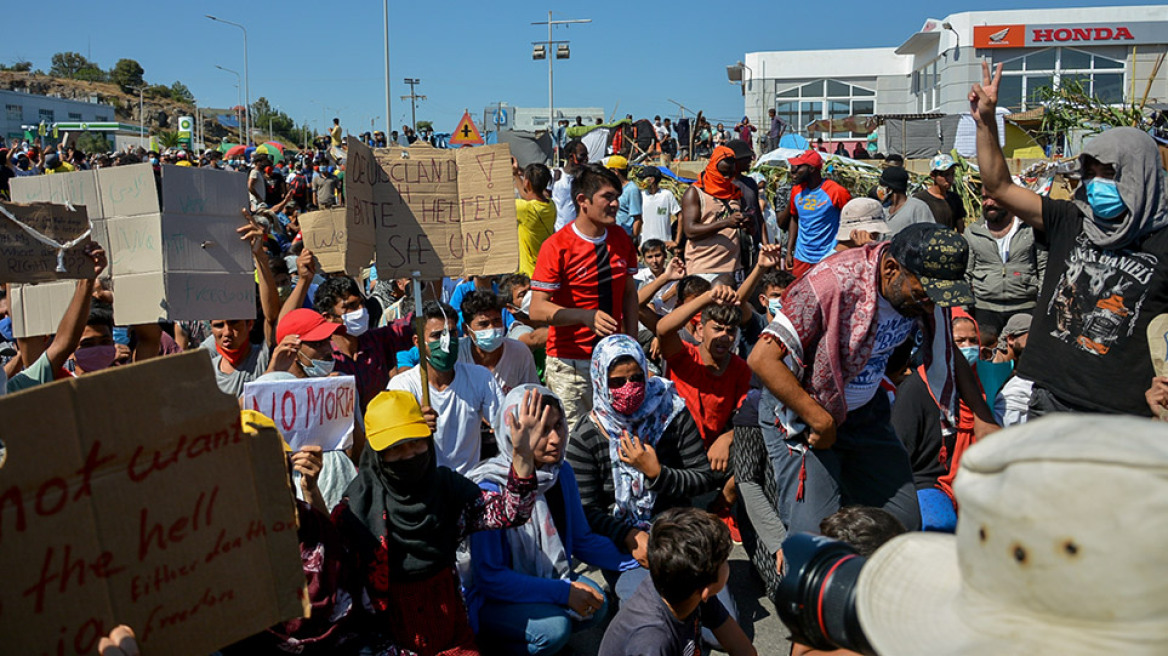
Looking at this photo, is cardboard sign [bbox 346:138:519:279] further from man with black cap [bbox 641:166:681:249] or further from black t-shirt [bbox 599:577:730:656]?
man with black cap [bbox 641:166:681:249]

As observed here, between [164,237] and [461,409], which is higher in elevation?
[164,237]

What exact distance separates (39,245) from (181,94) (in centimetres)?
10993

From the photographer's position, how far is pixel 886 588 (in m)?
1.20

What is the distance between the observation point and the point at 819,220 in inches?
339

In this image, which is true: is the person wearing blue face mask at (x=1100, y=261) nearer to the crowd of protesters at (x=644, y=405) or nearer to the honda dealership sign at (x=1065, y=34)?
the crowd of protesters at (x=644, y=405)

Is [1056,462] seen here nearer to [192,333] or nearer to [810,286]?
[810,286]

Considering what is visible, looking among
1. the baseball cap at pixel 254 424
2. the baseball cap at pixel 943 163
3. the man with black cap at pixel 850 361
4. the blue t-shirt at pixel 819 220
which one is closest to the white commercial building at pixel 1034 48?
the baseball cap at pixel 943 163

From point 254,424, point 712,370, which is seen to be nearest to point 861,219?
point 712,370

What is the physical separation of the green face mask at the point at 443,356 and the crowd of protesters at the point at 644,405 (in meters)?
0.01

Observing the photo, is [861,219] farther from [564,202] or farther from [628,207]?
[628,207]

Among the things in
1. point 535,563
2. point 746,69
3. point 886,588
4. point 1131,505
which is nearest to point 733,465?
point 535,563

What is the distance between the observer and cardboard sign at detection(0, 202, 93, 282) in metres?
4.14

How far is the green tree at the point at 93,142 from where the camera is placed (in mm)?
45625

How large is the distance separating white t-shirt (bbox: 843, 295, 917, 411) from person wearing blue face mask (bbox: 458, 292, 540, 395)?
7.17ft
